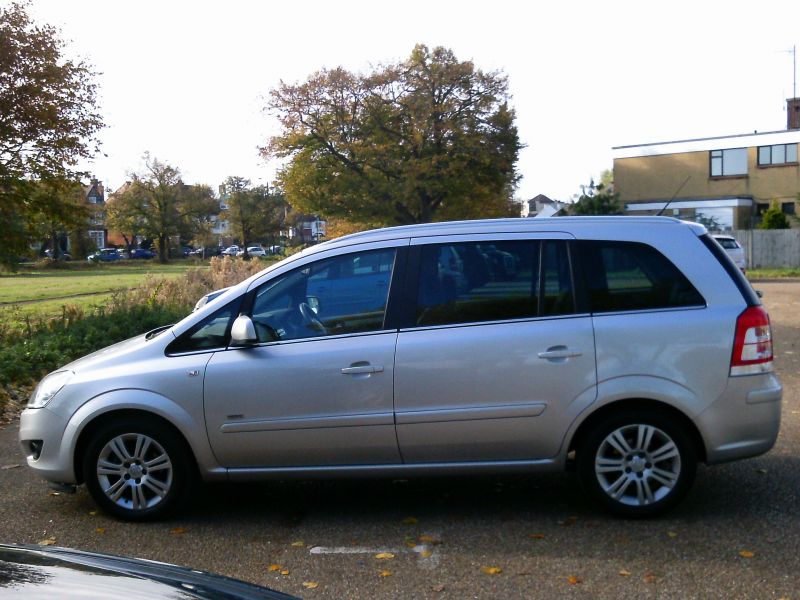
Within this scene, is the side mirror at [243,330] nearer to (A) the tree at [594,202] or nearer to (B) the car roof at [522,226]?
(B) the car roof at [522,226]

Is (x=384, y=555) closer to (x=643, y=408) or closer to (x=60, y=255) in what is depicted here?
(x=643, y=408)

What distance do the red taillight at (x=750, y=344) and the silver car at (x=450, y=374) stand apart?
0.04ft

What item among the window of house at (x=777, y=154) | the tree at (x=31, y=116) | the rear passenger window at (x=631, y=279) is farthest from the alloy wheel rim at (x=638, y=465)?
the window of house at (x=777, y=154)

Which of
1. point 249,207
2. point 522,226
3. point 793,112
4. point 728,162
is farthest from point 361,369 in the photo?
point 249,207

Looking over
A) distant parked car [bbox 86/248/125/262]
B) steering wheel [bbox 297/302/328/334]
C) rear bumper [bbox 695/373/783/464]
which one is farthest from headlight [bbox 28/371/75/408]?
distant parked car [bbox 86/248/125/262]

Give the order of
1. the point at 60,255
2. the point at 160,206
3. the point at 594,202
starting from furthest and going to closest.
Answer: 1. the point at 160,206
2. the point at 60,255
3. the point at 594,202

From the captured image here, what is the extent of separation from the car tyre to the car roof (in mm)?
1660

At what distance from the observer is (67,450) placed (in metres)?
6.12

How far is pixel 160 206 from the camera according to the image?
94625 mm

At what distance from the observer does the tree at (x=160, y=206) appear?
9388 centimetres

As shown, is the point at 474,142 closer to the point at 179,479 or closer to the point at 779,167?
the point at 779,167

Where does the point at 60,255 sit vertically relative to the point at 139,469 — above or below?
above

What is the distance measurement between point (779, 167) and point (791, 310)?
34.6 metres

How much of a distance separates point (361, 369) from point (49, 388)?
2.19 meters
